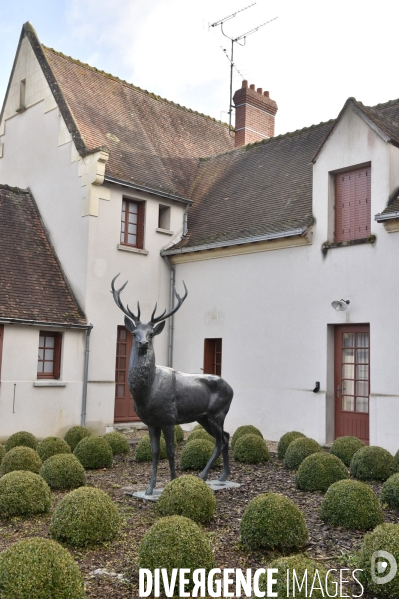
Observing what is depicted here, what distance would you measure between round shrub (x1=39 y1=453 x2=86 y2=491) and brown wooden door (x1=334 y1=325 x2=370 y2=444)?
6.55m

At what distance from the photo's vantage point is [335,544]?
6359 mm

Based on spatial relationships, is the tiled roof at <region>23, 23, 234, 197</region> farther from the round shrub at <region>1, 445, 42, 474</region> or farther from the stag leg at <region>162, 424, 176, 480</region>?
the stag leg at <region>162, 424, 176, 480</region>

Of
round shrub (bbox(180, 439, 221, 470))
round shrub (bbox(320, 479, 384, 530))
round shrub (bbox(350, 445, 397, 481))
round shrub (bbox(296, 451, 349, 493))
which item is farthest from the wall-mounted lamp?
round shrub (bbox(320, 479, 384, 530))

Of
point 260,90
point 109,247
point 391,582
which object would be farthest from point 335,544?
point 260,90

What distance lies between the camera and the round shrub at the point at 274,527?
237 inches

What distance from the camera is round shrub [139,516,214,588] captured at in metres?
5.13

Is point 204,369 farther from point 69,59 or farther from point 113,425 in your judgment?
point 69,59

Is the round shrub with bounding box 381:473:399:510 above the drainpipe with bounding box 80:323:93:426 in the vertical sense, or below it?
below

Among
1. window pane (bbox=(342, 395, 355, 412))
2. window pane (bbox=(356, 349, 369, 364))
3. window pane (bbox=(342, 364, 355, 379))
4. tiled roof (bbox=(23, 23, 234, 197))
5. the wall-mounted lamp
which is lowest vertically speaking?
window pane (bbox=(342, 395, 355, 412))

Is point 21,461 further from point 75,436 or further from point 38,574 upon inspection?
point 38,574

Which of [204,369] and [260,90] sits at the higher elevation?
[260,90]

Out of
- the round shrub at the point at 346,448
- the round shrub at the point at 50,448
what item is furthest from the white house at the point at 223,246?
the round shrub at the point at 50,448

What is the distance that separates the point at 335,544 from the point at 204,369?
9.99 meters

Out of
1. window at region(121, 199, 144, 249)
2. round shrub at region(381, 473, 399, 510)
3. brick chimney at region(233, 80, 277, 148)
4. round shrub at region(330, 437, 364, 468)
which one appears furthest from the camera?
brick chimney at region(233, 80, 277, 148)
